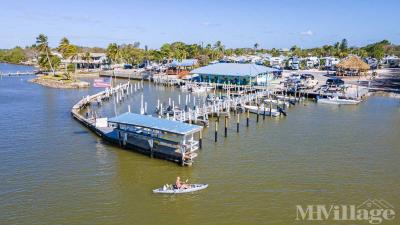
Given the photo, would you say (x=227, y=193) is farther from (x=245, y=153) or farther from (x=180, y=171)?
(x=245, y=153)

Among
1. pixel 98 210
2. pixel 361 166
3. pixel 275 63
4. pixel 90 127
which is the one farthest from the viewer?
pixel 275 63

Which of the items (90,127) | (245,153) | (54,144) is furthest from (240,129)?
(54,144)

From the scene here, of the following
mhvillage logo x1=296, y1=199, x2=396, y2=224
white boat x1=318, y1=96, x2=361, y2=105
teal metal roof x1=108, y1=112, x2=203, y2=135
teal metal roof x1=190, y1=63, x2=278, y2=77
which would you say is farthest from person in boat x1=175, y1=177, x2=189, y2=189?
teal metal roof x1=190, y1=63, x2=278, y2=77

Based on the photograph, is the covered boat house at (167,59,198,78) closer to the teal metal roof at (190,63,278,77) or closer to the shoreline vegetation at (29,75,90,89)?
the teal metal roof at (190,63,278,77)

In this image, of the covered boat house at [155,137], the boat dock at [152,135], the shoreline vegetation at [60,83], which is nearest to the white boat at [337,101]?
the boat dock at [152,135]

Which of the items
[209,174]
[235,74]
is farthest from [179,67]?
[209,174]

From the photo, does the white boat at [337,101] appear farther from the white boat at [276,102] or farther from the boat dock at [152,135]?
the boat dock at [152,135]
